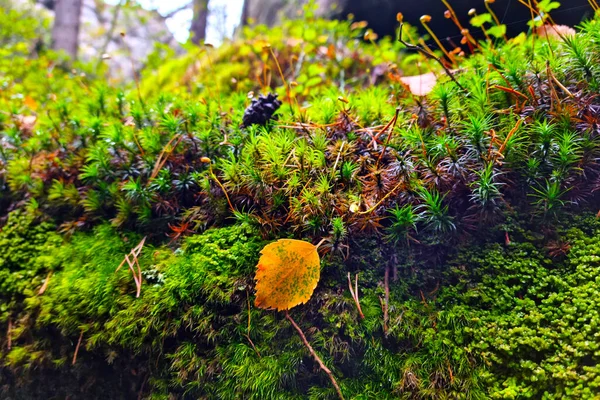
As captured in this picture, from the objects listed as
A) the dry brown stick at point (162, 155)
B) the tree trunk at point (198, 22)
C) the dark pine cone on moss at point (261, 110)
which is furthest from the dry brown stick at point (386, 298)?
the tree trunk at point (198, 22)

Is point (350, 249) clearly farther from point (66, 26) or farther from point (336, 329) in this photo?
point (66, 26)

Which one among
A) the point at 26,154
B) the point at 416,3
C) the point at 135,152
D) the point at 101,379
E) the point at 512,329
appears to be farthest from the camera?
the point at 416,3

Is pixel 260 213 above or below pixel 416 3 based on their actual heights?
below

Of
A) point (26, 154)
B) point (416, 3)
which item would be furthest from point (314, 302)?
point (416, 3)

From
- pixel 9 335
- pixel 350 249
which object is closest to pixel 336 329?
pixel 350 249

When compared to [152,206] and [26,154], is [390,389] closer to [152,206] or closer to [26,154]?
[152,206]

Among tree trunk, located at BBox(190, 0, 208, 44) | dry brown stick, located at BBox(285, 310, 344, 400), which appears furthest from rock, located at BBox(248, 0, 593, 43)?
tree trunk, located at BBox(190, 0, 208, 44)

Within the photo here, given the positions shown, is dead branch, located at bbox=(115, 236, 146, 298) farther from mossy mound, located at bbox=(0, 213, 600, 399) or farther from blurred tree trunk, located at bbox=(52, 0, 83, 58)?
blurred tree trunk, located at bbox=(52, 0, 83, 58)
